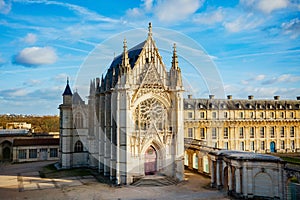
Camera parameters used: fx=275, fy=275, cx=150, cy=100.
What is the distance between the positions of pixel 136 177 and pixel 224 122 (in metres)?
25.0

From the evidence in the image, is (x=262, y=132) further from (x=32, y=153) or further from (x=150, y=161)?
(x=32, y=153)

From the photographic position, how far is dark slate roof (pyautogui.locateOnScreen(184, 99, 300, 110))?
47469 millimetres

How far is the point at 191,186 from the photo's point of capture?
2636cm

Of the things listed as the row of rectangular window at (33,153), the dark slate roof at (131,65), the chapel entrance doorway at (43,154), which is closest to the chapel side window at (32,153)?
the row of rectangular window at (33,153)

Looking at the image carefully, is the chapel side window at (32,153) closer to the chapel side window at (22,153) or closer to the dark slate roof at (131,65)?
the chapel side window at (22,153)

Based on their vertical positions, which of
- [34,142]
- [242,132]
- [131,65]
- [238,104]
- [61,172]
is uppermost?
[131,65]

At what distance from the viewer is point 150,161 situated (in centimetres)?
2878

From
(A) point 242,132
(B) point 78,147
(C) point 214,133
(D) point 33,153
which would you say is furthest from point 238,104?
(D) point 33,153

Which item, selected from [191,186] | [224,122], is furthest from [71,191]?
[224,122]

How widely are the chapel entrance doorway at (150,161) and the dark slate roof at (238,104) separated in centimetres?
1893

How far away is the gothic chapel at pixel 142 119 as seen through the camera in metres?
27.1

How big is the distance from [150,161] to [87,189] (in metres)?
6.95

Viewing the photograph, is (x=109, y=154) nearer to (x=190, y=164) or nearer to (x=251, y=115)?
(x=190, y=164)

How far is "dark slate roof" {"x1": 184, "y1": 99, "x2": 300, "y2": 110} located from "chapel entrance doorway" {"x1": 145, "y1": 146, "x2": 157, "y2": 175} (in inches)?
745
